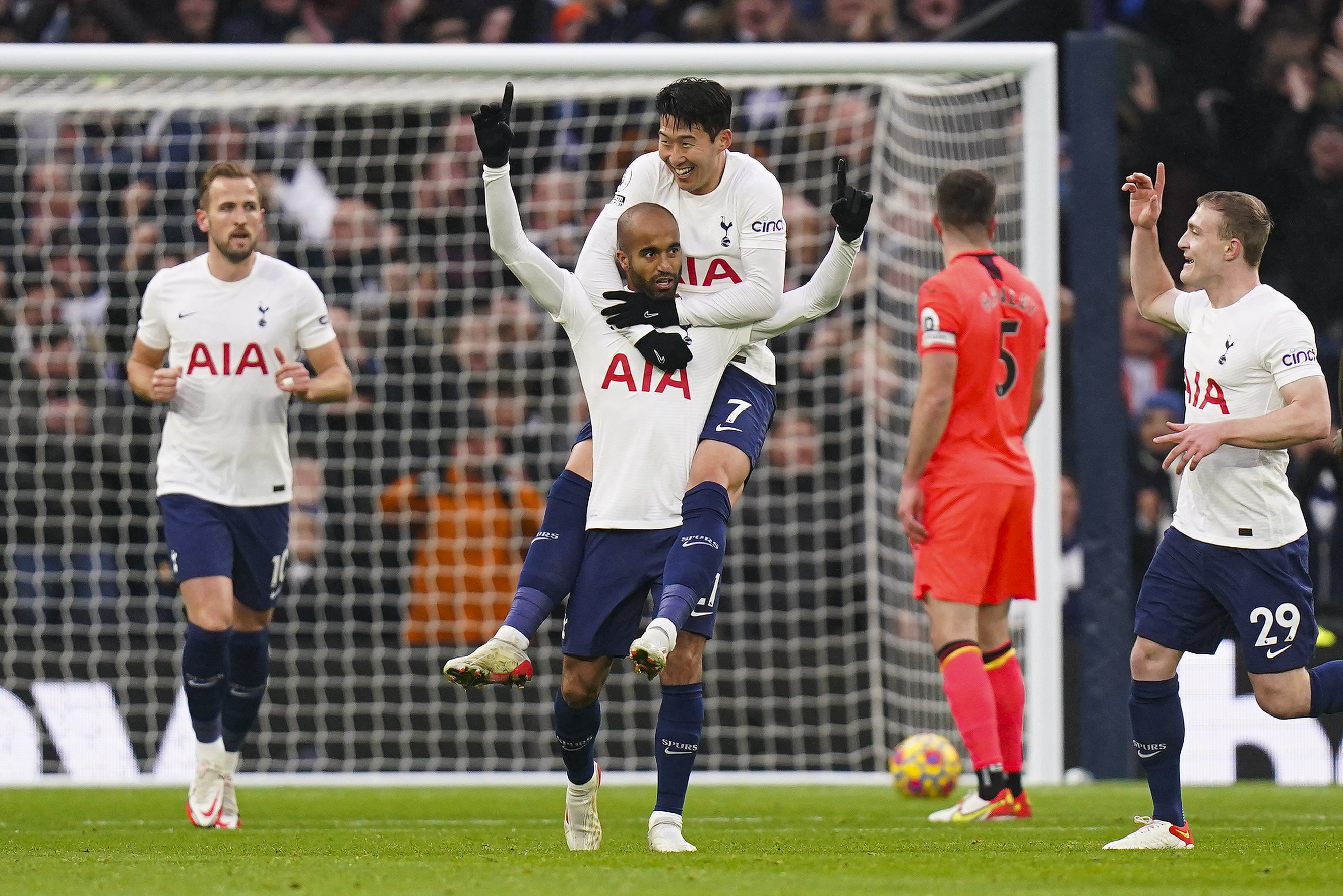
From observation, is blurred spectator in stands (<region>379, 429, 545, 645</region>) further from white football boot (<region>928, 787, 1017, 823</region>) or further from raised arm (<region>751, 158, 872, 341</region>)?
raised arm (<region>751, 158, 872, 341</region>)

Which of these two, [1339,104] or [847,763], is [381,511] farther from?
[1339,104]

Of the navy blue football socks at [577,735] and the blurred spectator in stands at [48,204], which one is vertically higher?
the blurred spectator in stands at [48,204]

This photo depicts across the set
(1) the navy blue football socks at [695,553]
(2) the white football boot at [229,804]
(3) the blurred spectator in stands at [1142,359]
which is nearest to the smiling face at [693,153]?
(1) the navy blue football socks at [695,553]

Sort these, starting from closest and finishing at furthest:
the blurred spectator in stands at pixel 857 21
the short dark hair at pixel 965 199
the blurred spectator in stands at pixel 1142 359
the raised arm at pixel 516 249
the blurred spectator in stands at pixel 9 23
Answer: the raised arm at pixel 516 249
the short dark hair at pixel 965 199
the blurred spectator in stands at pixel 1142 359
the blurred spectator in stands at pixel 857 21
the blurred spectator in stands at pixel 9 23

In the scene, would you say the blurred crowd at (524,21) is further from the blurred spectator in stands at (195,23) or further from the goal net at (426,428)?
the goal net at (426,428)

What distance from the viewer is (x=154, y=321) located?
22.4 ft

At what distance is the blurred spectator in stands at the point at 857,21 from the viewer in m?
12.0

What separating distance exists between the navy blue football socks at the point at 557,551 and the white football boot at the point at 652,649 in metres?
0.48

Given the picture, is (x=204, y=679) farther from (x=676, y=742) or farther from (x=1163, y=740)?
(x=1163, y=740)

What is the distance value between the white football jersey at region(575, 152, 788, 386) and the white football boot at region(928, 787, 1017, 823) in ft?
6.66

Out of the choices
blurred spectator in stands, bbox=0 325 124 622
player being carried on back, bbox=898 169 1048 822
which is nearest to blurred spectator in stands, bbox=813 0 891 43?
blurred spectator in stands, bbox=0 325 124 622

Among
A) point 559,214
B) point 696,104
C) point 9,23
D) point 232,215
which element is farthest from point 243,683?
point 9,23

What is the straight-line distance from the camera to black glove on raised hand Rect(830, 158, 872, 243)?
5.21 meters

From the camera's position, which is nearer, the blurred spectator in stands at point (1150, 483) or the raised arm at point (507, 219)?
the raised arm at point (507, 219)
